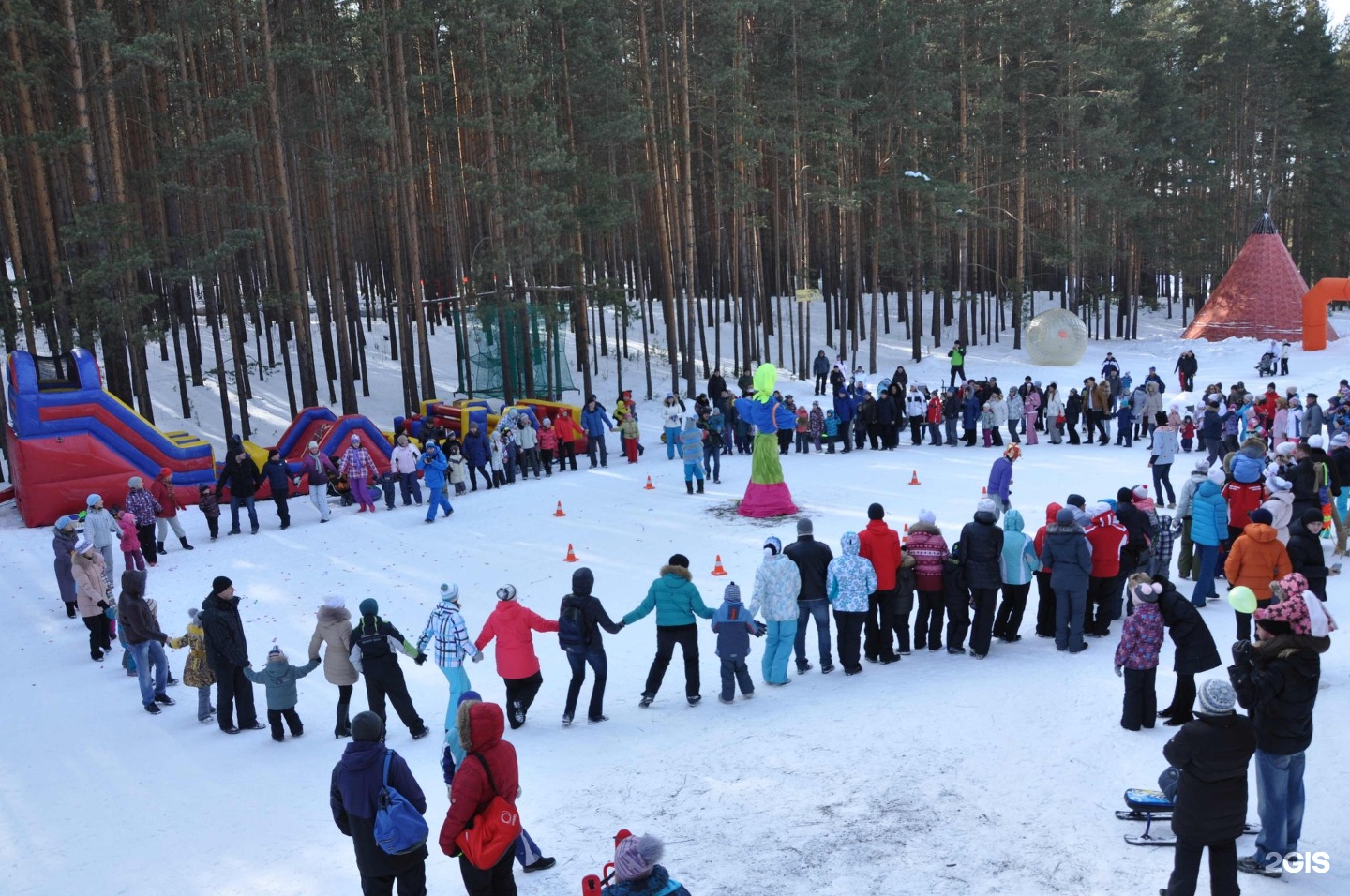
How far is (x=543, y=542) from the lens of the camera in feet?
46.3

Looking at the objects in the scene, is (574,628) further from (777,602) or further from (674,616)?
(777,602)

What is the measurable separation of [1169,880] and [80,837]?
681 centimetres

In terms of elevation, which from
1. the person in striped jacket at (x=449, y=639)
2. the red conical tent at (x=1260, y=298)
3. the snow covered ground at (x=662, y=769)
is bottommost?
the snow covered ground at (x=662, y=769)

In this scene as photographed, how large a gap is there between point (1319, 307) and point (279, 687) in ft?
111

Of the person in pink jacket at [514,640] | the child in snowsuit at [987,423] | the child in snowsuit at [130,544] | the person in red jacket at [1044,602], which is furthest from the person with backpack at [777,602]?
the child in snowsuit at [987,423]

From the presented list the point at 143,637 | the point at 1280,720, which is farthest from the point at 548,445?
the point at 1280,720

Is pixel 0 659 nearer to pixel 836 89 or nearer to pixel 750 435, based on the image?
pixel 750 435

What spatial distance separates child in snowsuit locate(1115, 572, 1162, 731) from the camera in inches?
266

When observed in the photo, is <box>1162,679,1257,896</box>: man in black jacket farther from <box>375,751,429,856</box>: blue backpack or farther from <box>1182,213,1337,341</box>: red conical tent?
<box>1182,213,1337,341</box>: red conical tent

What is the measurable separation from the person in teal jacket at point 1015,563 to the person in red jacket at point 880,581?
3.13ft

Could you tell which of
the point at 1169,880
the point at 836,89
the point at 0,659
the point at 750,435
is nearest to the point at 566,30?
the point at 836,89

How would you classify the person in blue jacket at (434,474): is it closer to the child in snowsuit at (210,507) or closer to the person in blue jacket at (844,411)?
the child in snowsuit at (210,507)

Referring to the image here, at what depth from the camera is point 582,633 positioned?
7.88 m

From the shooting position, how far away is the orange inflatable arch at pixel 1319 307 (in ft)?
103
